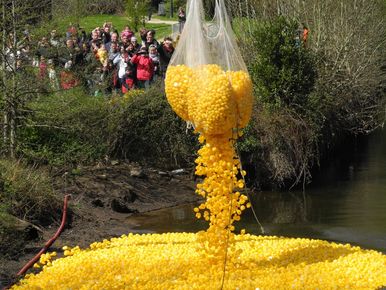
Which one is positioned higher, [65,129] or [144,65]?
[144,65]

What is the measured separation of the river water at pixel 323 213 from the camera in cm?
1614

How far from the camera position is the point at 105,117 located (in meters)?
20.9

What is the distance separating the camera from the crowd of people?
724 inches

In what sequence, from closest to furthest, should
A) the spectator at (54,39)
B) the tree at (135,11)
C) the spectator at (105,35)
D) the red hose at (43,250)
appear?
the red hose at (43,250)
the spectator at (54,39)
the spectator at (105,35)
the tree at (135,11)

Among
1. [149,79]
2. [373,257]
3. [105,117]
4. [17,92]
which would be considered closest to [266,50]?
[149,79]

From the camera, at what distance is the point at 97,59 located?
70.4 feet

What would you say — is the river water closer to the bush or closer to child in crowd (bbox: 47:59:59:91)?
the bush

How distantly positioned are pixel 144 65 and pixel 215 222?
1158cm

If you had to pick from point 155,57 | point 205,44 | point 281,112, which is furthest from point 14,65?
point 205,44

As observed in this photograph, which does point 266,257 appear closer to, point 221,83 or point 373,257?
point 373,257

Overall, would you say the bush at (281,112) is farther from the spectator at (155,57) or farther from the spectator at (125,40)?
the spectator at (125,40)

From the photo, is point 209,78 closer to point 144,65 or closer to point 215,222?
point 215,222

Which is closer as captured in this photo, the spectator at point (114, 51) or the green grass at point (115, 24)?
the spectator at point (114, 51)

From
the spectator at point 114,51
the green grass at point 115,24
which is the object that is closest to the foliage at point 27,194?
the spectator at point 114,51
